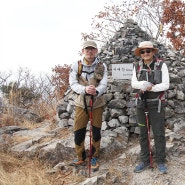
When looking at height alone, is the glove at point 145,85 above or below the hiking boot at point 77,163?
above

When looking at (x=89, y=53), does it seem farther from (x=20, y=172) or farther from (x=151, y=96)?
(x=20, y=172)

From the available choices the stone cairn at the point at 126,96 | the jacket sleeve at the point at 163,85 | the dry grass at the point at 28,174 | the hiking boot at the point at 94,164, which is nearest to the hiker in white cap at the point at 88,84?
the hiking boot at the point at 94,164

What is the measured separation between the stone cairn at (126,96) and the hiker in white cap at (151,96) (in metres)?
1.50

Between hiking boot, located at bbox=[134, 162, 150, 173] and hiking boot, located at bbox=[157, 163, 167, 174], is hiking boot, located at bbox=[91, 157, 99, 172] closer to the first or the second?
hiking boot, located at bbox=[134, 162, 150, 173]

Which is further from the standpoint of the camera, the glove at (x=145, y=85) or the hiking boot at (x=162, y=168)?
the hiking boot at (x=162, y=168)

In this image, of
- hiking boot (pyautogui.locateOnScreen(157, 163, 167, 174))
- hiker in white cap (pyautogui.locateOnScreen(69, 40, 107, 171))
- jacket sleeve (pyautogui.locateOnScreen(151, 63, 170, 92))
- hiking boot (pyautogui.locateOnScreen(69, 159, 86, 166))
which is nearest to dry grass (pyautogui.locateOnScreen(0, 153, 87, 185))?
hiking boot (pyautogui.locateOnScreen(69, 159, 86, 166))

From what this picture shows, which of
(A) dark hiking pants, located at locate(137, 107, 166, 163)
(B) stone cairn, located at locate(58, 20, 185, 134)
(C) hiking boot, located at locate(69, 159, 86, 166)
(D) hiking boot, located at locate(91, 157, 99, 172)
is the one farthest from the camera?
(B) stone cairn, located at locate(58, 20, 185, 134)

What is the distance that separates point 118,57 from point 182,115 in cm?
221

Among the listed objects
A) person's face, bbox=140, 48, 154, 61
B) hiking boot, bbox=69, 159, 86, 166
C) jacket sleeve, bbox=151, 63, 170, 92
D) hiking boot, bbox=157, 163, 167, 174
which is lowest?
hiking boot, bbox=69, 159, 86, 166

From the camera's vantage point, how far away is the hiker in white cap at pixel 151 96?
3.78m

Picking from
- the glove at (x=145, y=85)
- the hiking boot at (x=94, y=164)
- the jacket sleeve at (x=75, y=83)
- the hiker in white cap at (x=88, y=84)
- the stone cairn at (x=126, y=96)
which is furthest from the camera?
the stone cairn at (x=126, y=96)

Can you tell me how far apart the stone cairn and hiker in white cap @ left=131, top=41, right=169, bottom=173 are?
4.92ft

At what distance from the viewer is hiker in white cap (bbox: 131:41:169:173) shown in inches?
149

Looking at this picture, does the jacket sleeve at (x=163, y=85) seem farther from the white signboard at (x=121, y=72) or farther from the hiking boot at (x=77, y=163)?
the white signboard at (x=121, y=72)
